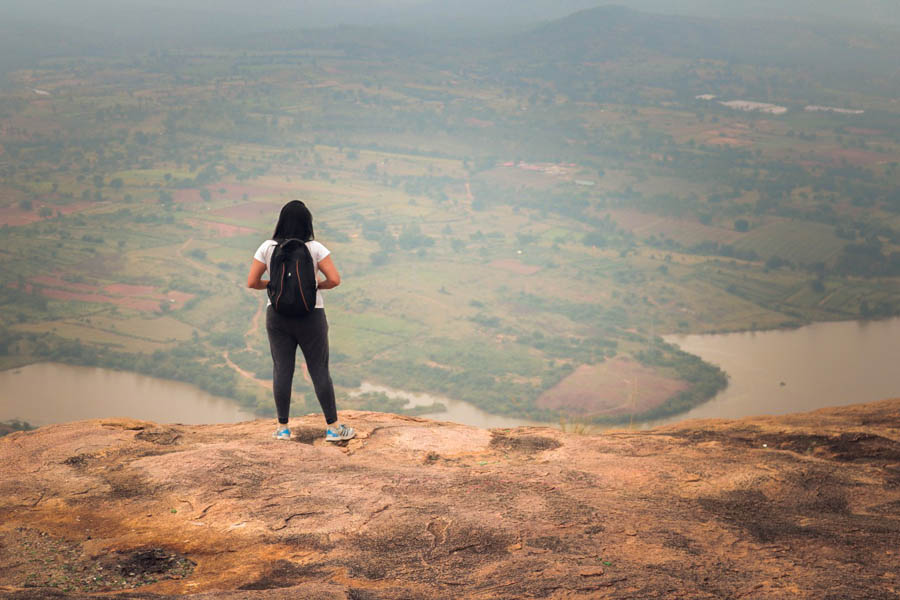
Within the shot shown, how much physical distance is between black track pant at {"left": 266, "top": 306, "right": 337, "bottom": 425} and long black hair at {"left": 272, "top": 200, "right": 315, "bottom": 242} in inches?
23.2

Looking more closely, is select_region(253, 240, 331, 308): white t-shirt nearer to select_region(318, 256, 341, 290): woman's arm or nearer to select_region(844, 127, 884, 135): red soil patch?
select_region(318, 256, 341, 290): woman's arm

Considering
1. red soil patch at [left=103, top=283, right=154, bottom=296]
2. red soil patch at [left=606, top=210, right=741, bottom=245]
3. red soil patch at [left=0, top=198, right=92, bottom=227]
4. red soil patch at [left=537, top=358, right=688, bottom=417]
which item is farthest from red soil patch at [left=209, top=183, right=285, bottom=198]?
red soil patch at [left=537, top=358, right=688, bottom=417]

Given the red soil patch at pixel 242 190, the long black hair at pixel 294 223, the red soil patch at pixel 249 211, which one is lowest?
the red soil patch at pixel 249 211

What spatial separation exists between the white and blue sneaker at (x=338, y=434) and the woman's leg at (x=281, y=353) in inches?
15.4

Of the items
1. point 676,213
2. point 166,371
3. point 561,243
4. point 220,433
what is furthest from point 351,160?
point 220,433

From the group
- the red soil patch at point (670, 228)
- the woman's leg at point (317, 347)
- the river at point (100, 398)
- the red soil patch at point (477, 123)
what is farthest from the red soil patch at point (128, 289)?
the woman's leg at point (317, 347)

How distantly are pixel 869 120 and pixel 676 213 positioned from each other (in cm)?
1677

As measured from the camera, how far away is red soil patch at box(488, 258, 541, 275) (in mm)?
61016

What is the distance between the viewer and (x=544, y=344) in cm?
5022

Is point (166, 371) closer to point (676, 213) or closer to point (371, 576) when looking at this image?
point (371, 576)

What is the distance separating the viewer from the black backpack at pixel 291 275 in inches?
213

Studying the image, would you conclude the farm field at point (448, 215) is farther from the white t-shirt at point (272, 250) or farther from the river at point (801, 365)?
the white t-shirt at point (272, 250)

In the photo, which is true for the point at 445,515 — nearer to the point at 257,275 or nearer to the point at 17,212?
the point at 257,275

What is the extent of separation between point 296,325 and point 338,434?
1206 mm
